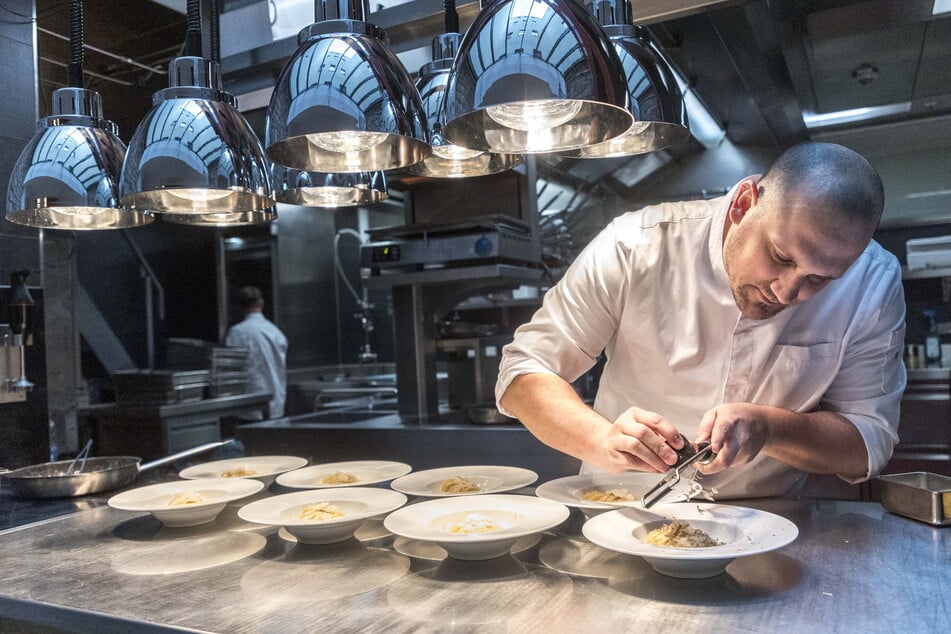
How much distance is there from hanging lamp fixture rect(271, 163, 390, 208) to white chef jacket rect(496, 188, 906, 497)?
1.60 ft

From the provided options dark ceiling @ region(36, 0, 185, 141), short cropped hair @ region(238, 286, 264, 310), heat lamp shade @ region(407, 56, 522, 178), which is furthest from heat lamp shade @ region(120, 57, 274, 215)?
short cropped hair @ region(238, 286, 264, 310)

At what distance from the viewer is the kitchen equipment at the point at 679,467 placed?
50.1 inches

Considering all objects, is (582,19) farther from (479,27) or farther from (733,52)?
(733,52)

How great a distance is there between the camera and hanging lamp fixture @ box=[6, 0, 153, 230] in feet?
5.06

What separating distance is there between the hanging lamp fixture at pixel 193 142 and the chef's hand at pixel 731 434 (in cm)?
93

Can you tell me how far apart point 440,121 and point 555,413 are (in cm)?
63

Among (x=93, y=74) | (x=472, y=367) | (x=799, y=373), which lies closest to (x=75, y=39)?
(x=799, y=373)

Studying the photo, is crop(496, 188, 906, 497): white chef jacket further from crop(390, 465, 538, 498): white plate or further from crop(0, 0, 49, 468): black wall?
crop(0, 0, 49, 468): black wall

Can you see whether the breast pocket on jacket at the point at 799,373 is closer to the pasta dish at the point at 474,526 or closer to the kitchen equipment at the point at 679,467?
the kitchen equipment at the point at 679,467

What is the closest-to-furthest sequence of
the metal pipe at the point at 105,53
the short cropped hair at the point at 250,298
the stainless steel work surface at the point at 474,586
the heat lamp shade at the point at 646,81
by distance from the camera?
the stainless steel work surface at the point at 474,586
the heat lamp shade at the point at 646,81
the metal pipe at the point at 105,53
the short cropped hair at the point at 250,298

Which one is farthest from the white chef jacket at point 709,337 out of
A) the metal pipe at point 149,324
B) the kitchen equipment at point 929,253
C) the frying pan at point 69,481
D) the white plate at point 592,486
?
the metal pipe at point 149,324

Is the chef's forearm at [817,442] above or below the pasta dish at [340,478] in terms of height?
above

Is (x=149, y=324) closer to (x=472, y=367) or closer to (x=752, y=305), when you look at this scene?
(x=472, y=367)

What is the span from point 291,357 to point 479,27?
670 cm
